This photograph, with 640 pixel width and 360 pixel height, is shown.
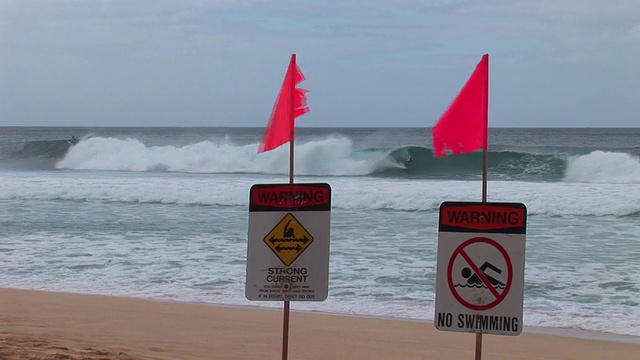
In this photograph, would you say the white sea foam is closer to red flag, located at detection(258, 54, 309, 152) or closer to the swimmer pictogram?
red flag, located at detection(258, 54, 309, 152)

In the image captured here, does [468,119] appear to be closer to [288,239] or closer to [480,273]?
[480,273]

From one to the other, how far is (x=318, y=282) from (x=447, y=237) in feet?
2.32

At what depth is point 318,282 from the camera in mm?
4234

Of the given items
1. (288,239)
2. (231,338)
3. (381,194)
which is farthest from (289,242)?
(381,194)

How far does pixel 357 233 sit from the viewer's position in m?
14.7

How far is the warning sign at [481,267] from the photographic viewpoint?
12.7 ft

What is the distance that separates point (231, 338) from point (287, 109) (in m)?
2.96

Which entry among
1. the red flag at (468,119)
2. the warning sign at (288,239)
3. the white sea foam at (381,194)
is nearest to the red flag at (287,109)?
the warning sign at (288,239)

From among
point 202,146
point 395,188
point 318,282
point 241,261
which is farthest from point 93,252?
point 202,146

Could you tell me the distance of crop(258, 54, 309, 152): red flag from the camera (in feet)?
14.5

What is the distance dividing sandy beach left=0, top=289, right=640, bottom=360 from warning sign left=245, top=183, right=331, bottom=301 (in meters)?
1.95

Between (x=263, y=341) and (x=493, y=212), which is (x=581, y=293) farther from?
(x=493, y=212)

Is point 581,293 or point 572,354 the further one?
point 581,293

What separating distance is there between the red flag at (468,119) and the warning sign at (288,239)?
768mm
